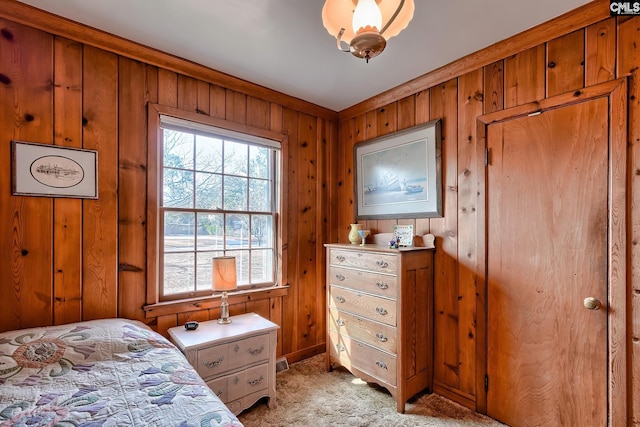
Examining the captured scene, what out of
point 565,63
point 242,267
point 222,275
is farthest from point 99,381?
point 565,63

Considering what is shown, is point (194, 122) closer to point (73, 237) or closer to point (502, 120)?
point (73, 237)

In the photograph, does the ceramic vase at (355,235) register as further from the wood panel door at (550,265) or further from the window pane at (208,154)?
the window pane at (208,154)

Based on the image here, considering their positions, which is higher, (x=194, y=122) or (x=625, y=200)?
(x=194, y=122)

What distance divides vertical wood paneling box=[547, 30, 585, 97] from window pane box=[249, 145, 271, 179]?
2.17 meters

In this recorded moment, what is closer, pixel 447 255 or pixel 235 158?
pixel 447 255

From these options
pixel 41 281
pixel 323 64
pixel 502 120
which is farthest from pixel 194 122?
pixel 502 120

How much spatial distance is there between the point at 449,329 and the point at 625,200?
1.38 meters

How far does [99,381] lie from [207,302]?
3.66 ft

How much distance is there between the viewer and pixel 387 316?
2.31 m

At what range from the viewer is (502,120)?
2.14 meters

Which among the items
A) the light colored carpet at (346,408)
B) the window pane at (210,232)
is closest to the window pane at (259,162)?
the window pane at (210,232)

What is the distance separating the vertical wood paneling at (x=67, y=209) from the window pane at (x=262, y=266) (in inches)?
49.5

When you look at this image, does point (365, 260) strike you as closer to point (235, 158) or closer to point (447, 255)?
point (447, 255)

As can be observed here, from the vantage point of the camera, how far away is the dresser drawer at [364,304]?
7.56 ft
